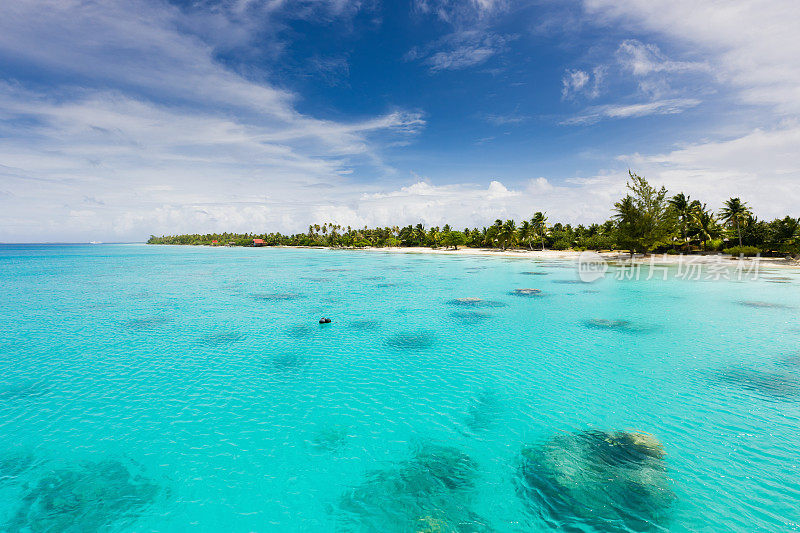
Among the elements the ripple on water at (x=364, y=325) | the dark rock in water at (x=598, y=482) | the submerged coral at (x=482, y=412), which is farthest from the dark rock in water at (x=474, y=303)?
the dark rock in water at (x=598, y=482)

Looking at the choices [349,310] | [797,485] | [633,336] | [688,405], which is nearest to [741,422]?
[688,405]

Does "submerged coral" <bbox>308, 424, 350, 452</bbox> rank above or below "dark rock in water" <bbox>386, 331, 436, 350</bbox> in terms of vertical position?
below

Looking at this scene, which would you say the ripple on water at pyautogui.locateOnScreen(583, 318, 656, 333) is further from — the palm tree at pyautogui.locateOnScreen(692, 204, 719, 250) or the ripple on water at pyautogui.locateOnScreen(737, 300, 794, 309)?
the palm tree at pyautogui.locateOnScreen(692, 204, 719, 250)

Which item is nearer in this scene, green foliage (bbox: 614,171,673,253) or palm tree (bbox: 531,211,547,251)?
green foliage (bbox: 614,171,673,253)

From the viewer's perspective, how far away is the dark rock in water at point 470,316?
31.7 m

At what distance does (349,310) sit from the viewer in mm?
36438

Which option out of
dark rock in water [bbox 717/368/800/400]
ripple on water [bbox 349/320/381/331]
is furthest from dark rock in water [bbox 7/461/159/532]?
dark rock in water [bbox 717/368/800/400]

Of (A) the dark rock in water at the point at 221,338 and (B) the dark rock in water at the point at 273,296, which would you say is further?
(B) the dark rock in water at the point at 273,296

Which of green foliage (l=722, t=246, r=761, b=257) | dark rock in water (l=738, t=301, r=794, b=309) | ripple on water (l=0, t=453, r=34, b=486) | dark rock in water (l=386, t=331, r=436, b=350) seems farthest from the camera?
green foliage (l=722, t=246, r=761, b=257)

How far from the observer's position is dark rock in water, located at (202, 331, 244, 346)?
24938 mm

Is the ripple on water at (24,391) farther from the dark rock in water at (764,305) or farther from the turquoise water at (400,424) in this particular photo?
the dark rock in water at (764,305)

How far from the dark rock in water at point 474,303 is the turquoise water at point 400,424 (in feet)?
26.9

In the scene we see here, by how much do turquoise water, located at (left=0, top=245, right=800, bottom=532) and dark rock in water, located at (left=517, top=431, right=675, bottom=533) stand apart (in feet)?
0.21

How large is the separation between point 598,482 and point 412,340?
53.4 ft
